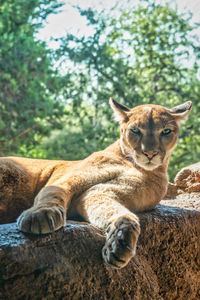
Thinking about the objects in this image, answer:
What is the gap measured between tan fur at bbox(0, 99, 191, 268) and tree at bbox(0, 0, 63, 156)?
2.26 metres

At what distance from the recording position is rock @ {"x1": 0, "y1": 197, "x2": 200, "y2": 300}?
1.23 m

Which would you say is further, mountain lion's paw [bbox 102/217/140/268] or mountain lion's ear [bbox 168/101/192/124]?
mountain lion's ear [bbox 168/101/192/124]

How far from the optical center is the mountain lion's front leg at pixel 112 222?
1.35 metres

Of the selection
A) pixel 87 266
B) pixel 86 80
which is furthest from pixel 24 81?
pixel 87 266

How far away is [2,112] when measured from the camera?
4625mm

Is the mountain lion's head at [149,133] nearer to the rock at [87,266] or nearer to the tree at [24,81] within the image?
the rock at [87,266]

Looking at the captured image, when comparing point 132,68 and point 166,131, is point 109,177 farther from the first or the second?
point 132,68

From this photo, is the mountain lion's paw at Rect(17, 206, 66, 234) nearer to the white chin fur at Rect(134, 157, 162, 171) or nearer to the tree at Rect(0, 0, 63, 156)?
the white chin fur at Rect(134, 157, 162, 171)

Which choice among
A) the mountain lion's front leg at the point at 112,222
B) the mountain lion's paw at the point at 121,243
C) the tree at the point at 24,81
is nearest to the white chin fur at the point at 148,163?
the mountain lion's front leg at the point at 112,222

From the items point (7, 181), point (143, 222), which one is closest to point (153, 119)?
point (143, 222)

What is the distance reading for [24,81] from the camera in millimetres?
4668

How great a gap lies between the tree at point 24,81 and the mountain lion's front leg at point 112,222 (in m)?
2.81

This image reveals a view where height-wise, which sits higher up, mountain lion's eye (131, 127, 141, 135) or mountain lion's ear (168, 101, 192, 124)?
mountain lion's ear (168, 101, 192, 124)

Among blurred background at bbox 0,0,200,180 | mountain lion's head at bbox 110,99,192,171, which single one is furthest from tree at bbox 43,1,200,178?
mountain lion's head at bbox 110,99,192,171
